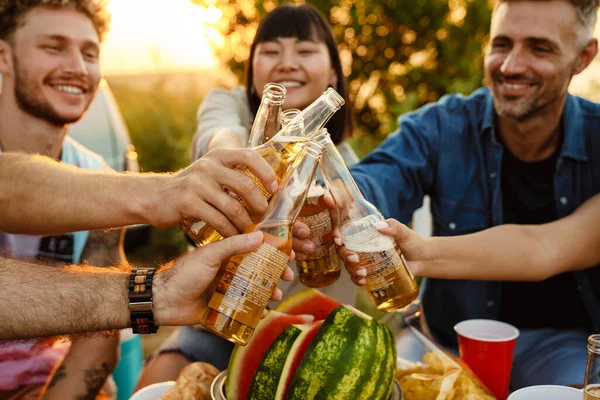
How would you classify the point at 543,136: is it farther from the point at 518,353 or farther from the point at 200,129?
the point at 200,129

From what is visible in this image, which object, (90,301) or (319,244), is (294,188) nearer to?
(319,244)

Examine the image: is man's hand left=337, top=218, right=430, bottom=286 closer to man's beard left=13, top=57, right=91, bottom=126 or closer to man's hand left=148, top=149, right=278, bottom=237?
man's hand left=148, top=149, right=278, bottom=237

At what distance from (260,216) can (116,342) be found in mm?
1241

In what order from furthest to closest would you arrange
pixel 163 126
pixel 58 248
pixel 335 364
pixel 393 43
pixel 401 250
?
pixel 163 126, pixel 393 43, pixel 58 248, pixel 401 250, pixel 335 364

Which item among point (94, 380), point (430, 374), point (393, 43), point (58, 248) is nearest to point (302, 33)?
point (58, 248)

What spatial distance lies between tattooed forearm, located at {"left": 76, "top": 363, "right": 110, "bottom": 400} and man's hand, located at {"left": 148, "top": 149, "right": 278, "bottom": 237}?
1116 millimetres

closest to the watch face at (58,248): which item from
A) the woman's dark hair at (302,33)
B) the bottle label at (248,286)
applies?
the woman's dark hair at (302,33)

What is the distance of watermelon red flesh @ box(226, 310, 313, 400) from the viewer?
1479mm

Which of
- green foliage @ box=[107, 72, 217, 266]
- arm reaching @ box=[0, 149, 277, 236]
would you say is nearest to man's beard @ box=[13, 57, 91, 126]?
arm reaching @ box=[0, 149, 277, 236]

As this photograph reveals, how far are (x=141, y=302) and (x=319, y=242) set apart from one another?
531 mm

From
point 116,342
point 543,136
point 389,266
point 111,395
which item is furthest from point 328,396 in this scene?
point 543,136

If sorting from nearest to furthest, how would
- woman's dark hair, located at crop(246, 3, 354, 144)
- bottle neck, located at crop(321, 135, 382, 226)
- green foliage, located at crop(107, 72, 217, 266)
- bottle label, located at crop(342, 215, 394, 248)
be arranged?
bottle label, located at crop(342, 215, 394, 248), bottle neck, located at crop(321, 135, 382, 226), woman's dark hair, located at crop(246, 3, 354, 144), green foliage, located at crop(107, 72, 217, 266)

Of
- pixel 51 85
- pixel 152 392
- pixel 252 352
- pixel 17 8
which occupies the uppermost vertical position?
pixel 17 8

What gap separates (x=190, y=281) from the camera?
4.93 feet
